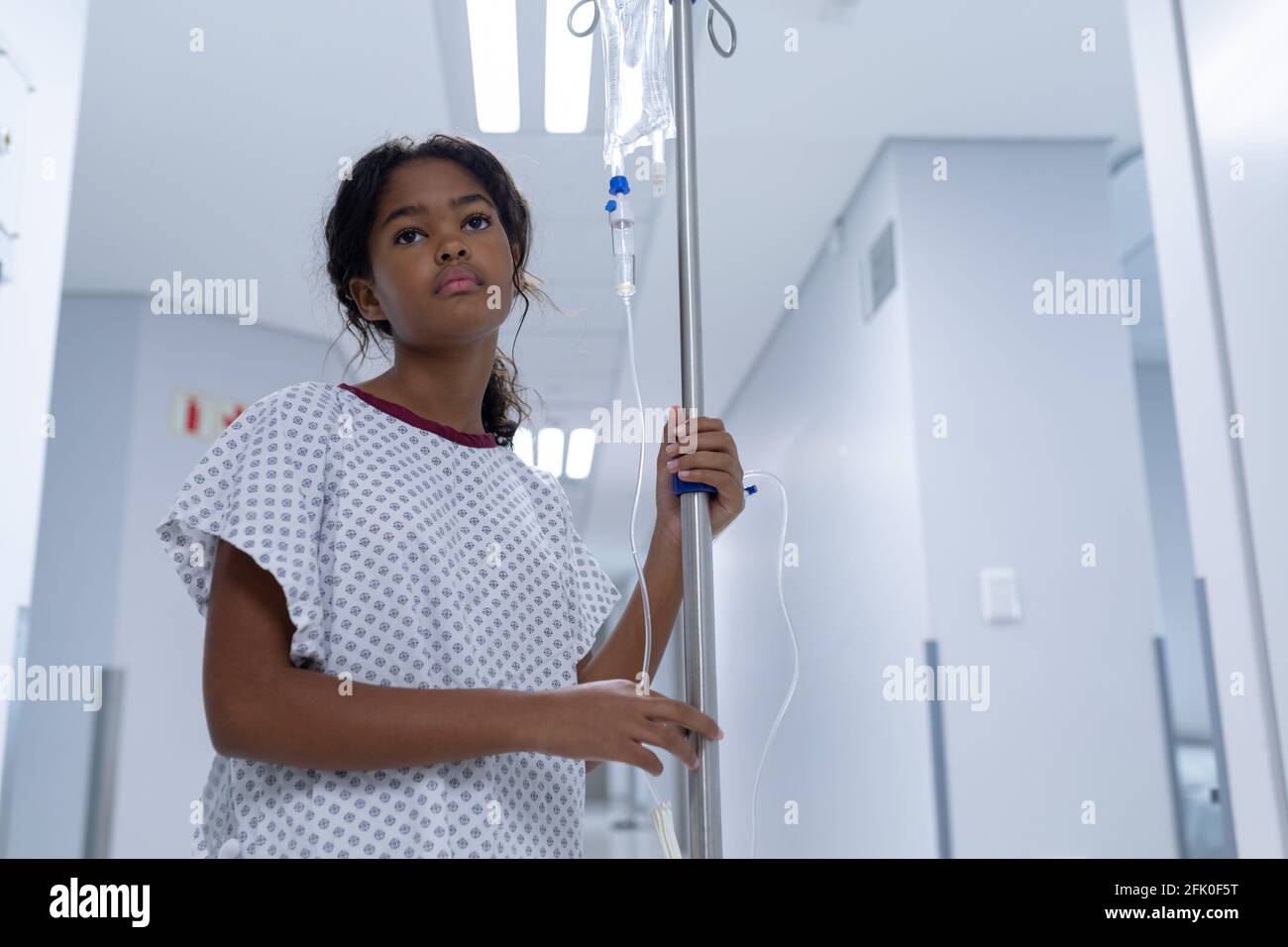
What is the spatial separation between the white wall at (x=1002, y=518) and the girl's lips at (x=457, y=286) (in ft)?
6.19

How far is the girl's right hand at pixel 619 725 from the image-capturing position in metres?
0.60

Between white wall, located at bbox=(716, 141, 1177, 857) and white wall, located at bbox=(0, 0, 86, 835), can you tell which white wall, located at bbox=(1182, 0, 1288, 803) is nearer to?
white wall, located at bbox=(716, 141, 1177, 857)

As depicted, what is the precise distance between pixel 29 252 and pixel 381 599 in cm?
114

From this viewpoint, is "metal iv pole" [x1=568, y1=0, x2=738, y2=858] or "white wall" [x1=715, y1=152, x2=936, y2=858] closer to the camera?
"metal iv pole" [x1=568, y1=0, x2=738, y2=858]

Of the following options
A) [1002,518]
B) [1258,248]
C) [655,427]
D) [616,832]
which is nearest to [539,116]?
[655,427]

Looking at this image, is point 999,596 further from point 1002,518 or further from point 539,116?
point 539,116

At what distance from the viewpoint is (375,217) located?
886 millimetres

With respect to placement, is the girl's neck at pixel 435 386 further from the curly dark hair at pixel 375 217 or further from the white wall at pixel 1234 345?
the white wall at pixel 1234 345

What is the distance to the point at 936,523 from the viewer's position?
252 cm

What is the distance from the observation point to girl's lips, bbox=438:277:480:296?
811 mm

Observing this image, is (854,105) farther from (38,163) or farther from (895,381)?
(38,163)

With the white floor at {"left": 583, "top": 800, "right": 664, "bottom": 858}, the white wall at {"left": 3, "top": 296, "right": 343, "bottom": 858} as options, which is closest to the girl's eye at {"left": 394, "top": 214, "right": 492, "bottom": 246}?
the white wall at {"left": 3, "top": 296, "right": 343, "bottom": 858}

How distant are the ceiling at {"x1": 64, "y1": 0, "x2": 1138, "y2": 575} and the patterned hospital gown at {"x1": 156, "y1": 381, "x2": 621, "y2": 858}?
3.63 feet

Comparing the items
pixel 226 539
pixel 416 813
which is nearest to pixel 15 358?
pixel 226 539
